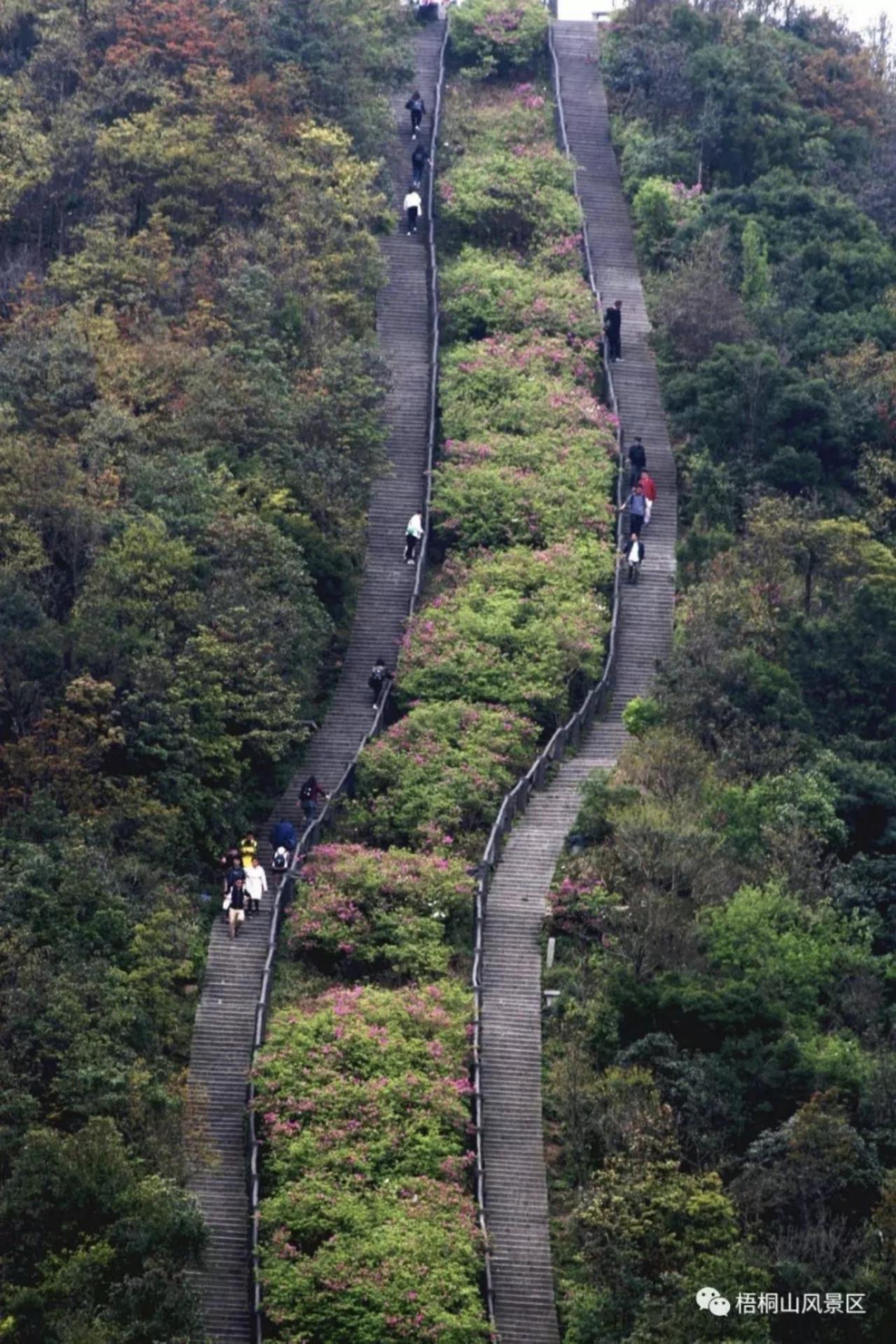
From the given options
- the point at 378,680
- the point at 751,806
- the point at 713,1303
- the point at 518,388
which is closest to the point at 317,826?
the point at 378,680

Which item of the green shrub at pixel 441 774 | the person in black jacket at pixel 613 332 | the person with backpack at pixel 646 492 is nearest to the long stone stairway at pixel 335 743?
the green shrub at pixel 441 774

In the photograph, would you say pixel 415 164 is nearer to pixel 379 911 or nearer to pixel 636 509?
pixel 636 509

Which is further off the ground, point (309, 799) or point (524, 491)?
point (524, 491)

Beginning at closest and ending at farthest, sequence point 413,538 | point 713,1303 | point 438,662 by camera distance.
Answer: point 713,1303
point 438,662
point 413,538

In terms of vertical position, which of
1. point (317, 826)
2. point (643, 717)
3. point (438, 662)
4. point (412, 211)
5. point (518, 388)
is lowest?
point (317, 826)

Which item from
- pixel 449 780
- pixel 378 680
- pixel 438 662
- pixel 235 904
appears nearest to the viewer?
pixel 235 904

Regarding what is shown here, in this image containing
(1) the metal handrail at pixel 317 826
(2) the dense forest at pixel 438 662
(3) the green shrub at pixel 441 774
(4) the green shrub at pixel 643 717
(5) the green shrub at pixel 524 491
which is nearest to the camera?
(2) the dense forest at pixel 438 662

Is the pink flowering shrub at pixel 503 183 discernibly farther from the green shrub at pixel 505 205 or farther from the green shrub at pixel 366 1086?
the green shrub at pixel 366 1086
